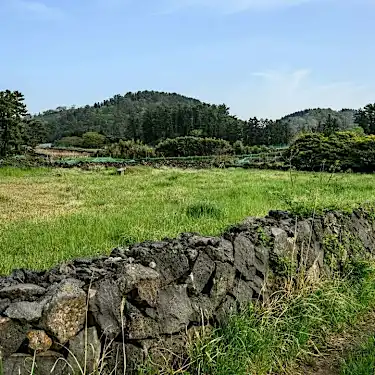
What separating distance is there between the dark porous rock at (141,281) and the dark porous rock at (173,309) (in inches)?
3.4

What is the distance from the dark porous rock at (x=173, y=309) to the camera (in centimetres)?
342

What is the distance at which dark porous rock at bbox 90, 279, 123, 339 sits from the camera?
A: 306 centimetres

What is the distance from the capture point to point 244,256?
4367 mm

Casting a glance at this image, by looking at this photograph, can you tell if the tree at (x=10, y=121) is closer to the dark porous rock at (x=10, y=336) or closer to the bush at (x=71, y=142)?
the dark porous rock at (x=10, y=336)

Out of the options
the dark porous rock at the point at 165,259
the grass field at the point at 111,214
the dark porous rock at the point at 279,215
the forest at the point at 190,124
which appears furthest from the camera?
the forest at the point at 190,124

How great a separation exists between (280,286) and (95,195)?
6892 mm

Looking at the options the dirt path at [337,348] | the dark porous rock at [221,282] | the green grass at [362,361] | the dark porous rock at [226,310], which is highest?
the dark porous rock at [221,282]

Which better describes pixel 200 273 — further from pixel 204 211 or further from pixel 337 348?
pixel 204 211

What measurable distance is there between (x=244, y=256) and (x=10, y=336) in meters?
2.27

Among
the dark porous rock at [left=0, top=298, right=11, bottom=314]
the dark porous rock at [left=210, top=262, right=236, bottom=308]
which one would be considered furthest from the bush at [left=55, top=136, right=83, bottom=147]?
the dark porous rock at [left=0, top=298, right=11, bottom=314]

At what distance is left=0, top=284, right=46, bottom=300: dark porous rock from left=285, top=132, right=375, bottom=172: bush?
59.1 feet

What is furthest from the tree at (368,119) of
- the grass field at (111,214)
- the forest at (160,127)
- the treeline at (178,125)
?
the grass field at (111,214)

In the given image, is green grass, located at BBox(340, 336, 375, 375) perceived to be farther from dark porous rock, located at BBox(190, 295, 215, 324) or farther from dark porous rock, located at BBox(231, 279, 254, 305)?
dark porous rock, located at BBox(190, 295, 215, 324)

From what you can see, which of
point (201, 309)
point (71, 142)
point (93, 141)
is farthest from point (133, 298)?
point (71, 142)
